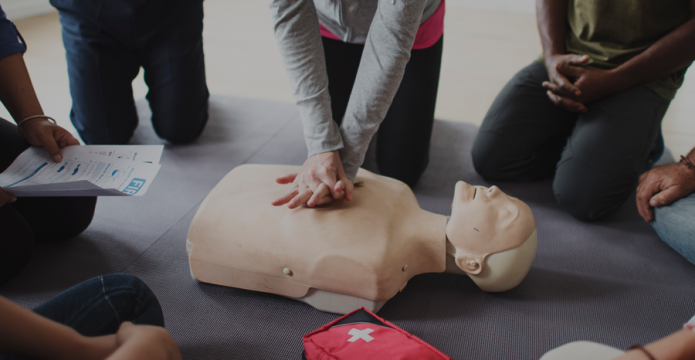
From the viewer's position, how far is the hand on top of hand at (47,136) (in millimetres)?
1131

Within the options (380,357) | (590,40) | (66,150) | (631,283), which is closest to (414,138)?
(590,40)

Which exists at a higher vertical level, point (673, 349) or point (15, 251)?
point (673, 349)

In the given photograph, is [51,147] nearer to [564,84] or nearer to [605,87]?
[564,84]

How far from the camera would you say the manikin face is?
996mm

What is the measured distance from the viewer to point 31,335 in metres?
0.59

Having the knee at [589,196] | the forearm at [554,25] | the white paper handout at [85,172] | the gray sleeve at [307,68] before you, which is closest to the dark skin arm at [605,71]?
the forearm at [554,25]

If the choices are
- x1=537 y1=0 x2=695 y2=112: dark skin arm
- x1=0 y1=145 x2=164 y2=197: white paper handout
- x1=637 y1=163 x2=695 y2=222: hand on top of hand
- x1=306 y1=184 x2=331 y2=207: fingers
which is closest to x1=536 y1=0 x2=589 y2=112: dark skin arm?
x1=537 y1=0 x2=695 y2=112: dark skin arm

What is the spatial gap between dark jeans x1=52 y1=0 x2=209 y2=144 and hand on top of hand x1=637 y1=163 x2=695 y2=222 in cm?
171

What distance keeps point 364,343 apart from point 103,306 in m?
0.50

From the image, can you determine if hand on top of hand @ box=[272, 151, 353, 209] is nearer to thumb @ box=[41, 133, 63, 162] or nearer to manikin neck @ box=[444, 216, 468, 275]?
manikin neck @ box=[444, 216, 468, 275]

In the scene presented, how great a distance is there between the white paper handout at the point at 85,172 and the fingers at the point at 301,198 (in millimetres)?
348

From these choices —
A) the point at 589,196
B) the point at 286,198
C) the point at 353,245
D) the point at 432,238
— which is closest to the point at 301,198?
the point at 286,198

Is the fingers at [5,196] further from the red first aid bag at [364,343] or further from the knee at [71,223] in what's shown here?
the red first aid bag at [364,343]

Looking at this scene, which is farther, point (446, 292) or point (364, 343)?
point (446, 292)
